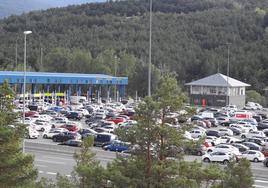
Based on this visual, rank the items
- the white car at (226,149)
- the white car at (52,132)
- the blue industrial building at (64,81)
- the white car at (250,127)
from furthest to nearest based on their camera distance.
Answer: the blue industrial building at (64,81)
the white car at (250,127)
the white car at (52,132)
the white car at (226,149)

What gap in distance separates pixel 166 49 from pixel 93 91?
29614mm

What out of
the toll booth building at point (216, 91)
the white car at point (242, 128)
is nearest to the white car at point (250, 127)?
the white car at point (242, 128)

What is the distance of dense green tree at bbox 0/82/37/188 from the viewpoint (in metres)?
14.7

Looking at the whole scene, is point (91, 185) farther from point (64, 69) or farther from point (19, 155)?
point (64, 69)

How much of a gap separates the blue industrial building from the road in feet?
87.9

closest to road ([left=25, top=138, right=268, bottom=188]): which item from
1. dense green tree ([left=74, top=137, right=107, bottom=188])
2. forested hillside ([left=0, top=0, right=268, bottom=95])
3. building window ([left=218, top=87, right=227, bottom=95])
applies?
dense green tree ([left=74, top=137, right=107, bottom=188])

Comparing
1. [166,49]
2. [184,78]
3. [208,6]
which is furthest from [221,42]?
[208,6]

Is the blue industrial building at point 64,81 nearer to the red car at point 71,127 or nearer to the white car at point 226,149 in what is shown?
the red car at point 71,127

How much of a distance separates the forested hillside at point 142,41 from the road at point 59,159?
30181 mm

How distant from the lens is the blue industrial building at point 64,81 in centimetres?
6660

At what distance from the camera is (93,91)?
89750 millimetres

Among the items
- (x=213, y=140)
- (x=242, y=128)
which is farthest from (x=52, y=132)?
(x=242, y=128)

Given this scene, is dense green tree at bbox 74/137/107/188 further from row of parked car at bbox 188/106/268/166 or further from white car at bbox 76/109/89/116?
white car at bbox 76/109/89/116

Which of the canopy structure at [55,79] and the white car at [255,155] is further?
the canopy structure at [55,79]
